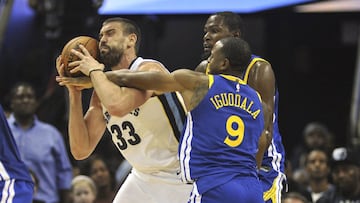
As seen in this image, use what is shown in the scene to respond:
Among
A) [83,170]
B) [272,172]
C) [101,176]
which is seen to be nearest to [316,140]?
[101,176]

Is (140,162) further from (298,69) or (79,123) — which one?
(298,69)

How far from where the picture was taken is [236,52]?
22.5ft

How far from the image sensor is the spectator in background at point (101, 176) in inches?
463

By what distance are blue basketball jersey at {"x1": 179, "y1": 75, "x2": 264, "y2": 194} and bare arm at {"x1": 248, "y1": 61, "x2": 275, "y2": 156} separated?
417mm

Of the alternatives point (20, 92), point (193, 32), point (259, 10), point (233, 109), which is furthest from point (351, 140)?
point (233, 109)

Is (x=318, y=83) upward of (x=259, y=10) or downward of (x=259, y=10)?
downward

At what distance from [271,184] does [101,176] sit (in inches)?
183

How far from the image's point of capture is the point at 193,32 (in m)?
15.6

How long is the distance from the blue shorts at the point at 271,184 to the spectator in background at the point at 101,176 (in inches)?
163

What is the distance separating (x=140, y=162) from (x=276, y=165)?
0.98 m

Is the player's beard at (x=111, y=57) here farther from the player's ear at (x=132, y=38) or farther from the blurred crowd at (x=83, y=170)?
the blurred crowd at (x=83, y=170)

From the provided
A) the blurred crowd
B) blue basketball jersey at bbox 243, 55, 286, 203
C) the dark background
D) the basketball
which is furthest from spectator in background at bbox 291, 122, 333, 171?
the basketball

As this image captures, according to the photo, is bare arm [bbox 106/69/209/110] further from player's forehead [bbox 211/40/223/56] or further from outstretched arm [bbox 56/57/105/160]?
outstretched arm [bbox 56/57/105/160]

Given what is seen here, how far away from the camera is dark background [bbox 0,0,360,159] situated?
14781mm
